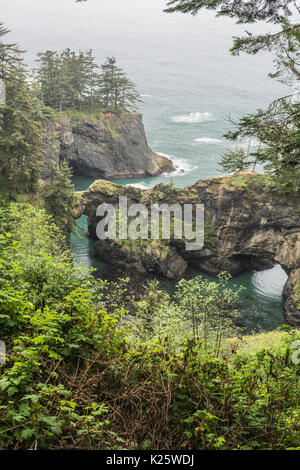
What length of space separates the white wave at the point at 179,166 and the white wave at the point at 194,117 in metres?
23.2

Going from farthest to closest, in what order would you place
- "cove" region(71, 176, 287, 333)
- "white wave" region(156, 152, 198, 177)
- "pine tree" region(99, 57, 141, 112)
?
"white wave" region(156, 152, 198, 177), "pine tree" region(99, 57, 141, 112), "cove" region(71, 176, 287, 333)

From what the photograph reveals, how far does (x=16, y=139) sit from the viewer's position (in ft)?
112

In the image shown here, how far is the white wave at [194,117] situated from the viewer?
10175cm

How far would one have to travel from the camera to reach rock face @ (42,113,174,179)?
228 ft

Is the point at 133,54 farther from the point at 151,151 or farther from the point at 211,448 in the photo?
the point at 211,448

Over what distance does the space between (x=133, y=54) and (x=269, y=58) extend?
76658 mm

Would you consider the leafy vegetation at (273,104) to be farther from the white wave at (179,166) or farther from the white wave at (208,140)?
the white wave at (208,140)

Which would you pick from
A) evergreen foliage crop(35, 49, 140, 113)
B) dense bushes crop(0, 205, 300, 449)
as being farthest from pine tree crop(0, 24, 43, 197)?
dense bushes crop(0, 205, 300, 449)

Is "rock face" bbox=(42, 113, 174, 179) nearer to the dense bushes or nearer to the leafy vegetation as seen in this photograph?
the leafy vegetation

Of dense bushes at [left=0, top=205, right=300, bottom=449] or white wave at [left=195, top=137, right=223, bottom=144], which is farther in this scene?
white wave at [left=195, top=137, right=223, bottom=144]

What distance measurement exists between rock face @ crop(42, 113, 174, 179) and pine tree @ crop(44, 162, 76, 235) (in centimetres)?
3157

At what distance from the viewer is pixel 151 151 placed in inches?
3147
